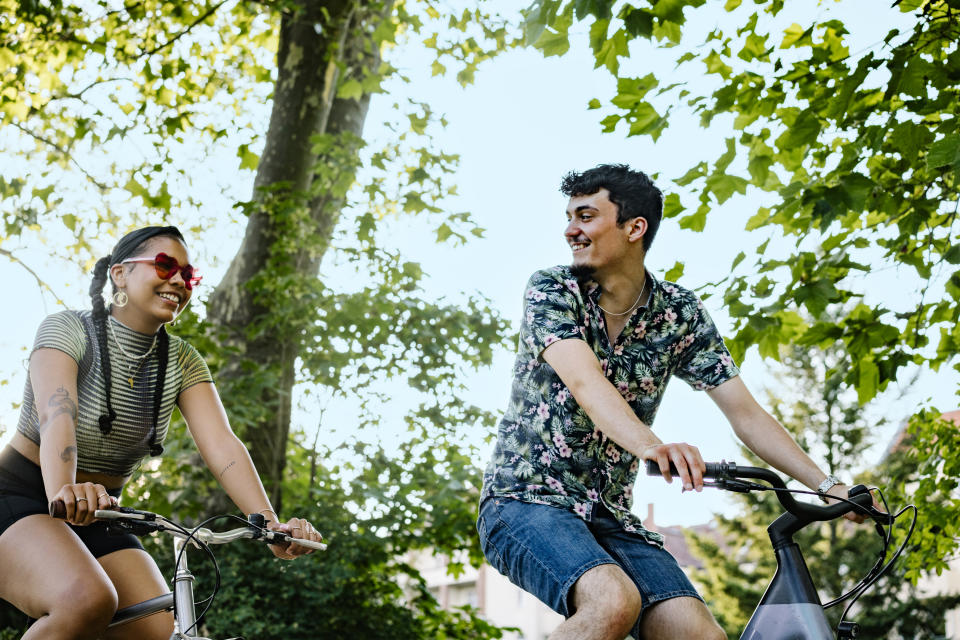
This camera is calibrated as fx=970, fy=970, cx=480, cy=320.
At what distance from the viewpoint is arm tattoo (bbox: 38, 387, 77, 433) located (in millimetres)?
3051

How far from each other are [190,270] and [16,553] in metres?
1.08

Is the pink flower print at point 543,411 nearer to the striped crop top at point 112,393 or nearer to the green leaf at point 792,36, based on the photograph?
the striped crop top at point 112,393

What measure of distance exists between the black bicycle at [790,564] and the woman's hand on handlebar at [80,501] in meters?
1.56

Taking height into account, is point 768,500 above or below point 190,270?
above

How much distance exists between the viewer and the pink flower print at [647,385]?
3.06 metres

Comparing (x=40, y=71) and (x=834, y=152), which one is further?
(x=40, y=71)

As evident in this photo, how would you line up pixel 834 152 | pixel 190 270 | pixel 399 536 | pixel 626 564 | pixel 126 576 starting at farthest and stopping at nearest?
pixel 399 536, pixel 834 152, pixel 190 270, pixel 126 576, pixel 626 564

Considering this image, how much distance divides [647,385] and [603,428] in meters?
0.59

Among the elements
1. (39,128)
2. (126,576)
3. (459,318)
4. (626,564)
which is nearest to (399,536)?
(459,318)

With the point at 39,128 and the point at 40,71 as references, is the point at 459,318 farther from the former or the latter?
the point at 39,128

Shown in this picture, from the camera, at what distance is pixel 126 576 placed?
3.18m

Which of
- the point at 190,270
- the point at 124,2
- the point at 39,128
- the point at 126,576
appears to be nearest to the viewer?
the point at 126,576

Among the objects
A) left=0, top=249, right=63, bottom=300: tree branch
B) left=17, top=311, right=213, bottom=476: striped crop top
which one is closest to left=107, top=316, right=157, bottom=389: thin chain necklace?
left=17, top=311, right=213, bottom=476: striped crop top

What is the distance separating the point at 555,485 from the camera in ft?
9.12
